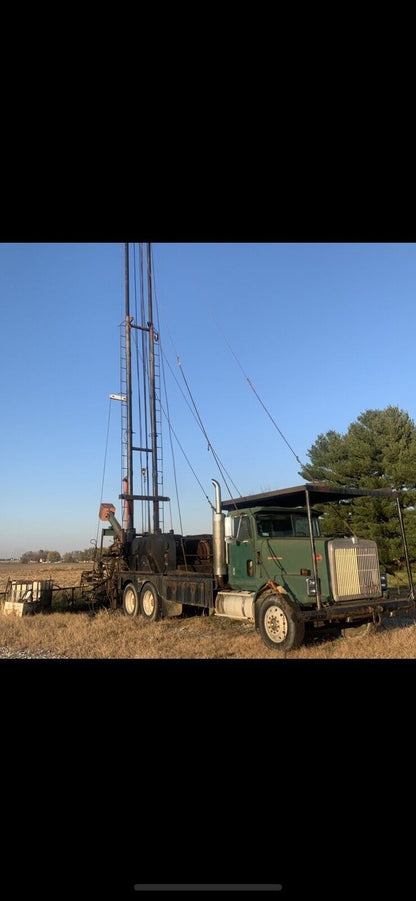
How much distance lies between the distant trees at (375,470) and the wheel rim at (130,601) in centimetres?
600

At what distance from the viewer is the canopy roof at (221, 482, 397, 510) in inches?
259

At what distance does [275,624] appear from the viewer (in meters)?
6.59

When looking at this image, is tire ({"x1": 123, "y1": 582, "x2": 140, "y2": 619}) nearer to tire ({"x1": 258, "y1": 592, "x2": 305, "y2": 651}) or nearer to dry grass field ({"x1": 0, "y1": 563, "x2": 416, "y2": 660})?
dry grass field ({"x1": 0, "y1": 563, "x2": 416, "y2": 660})

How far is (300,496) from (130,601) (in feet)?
18.1

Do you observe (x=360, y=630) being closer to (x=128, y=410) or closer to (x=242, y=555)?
(x=242, y=555)

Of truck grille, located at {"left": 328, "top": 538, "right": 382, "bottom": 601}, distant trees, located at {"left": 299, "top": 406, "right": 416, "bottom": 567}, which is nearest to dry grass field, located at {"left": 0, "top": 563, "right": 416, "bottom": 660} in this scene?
truck grille, located at {"left": 328, "top": 538, "right": 382, "bottom": 601}

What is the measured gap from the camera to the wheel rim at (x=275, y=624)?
21.1 ft

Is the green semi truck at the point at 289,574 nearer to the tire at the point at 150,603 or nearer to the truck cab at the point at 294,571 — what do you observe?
the truck cab at the point at 294,571

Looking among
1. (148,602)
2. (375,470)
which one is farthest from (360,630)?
(375,470)

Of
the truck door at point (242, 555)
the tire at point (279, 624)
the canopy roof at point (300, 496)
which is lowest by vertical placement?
the tire at point (279, 624)

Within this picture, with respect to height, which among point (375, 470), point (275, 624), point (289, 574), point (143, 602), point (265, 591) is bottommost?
point (275, 624)

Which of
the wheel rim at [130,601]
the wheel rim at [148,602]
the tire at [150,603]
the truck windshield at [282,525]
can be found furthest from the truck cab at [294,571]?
the wheel rim at [130,601]

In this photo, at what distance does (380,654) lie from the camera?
19.9 ft
